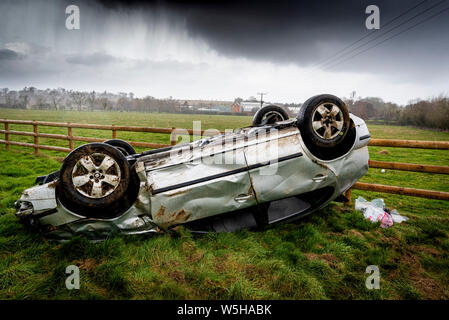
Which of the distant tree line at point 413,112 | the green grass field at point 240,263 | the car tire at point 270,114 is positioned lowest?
the green grass field at point 240,263

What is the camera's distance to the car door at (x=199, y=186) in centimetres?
267

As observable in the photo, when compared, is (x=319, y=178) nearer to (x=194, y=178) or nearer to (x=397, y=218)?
(x=194, y=178)

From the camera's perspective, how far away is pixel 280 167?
9.14 feet

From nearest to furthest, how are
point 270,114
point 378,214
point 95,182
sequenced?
point 95,182 → point 378,214 → point 270,114

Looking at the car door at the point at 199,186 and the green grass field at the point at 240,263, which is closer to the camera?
the green grass field at the point at 240,263

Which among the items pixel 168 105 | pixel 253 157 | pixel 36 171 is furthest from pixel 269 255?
pixel 168 105

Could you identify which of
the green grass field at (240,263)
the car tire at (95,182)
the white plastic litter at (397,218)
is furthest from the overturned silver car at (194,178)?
the white plastic litter at (397,218)

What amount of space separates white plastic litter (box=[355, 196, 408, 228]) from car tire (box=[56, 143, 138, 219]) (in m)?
3.35

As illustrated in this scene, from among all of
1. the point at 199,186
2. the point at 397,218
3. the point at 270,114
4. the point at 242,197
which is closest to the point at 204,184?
the point at 199,186

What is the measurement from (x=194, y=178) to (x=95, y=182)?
1.00 m

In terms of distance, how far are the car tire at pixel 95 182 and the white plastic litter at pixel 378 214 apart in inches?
132

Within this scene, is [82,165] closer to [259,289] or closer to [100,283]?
[100,283]

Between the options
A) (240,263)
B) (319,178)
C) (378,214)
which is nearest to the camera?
(240,263)

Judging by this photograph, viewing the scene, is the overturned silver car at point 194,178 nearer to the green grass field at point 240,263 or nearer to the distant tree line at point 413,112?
the green grass field at point 240,263
